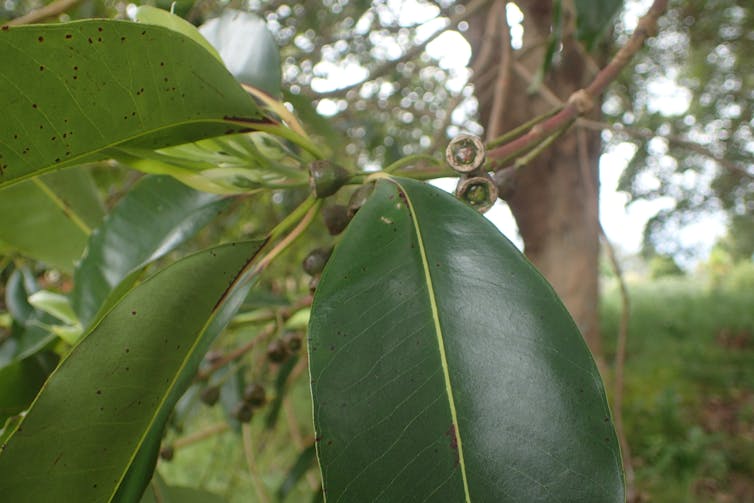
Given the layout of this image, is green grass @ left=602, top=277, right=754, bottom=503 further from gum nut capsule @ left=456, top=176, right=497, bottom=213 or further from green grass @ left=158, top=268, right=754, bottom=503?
gum nut capsule @ left=456, top=176, right=497, bottom=213

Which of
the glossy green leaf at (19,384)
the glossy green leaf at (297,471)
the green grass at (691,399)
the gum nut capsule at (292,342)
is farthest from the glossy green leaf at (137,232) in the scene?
the green grass at (691,399)

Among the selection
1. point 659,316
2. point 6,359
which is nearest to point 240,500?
point 6,359

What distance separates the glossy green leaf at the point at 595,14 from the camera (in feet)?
2.79

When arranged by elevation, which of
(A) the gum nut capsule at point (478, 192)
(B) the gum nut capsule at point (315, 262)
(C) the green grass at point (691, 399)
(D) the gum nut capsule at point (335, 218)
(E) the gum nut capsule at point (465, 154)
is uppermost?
(E) the gum nut capsule at point (465, 154)

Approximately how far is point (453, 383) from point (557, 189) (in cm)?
127

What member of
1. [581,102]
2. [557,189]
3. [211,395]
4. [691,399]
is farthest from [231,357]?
[691,399]

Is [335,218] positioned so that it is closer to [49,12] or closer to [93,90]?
[93,90]

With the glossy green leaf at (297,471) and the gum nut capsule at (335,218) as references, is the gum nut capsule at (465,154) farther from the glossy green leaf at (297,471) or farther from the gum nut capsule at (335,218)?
the glossy green leaf at (297,471)

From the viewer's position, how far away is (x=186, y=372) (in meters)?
0.50

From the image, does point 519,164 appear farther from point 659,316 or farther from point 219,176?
point 659,316

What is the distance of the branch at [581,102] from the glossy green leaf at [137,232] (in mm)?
349

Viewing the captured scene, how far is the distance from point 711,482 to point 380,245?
3.51m

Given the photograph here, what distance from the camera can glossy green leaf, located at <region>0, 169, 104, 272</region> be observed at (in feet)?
2.75

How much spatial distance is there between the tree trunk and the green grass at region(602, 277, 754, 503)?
761 mm
